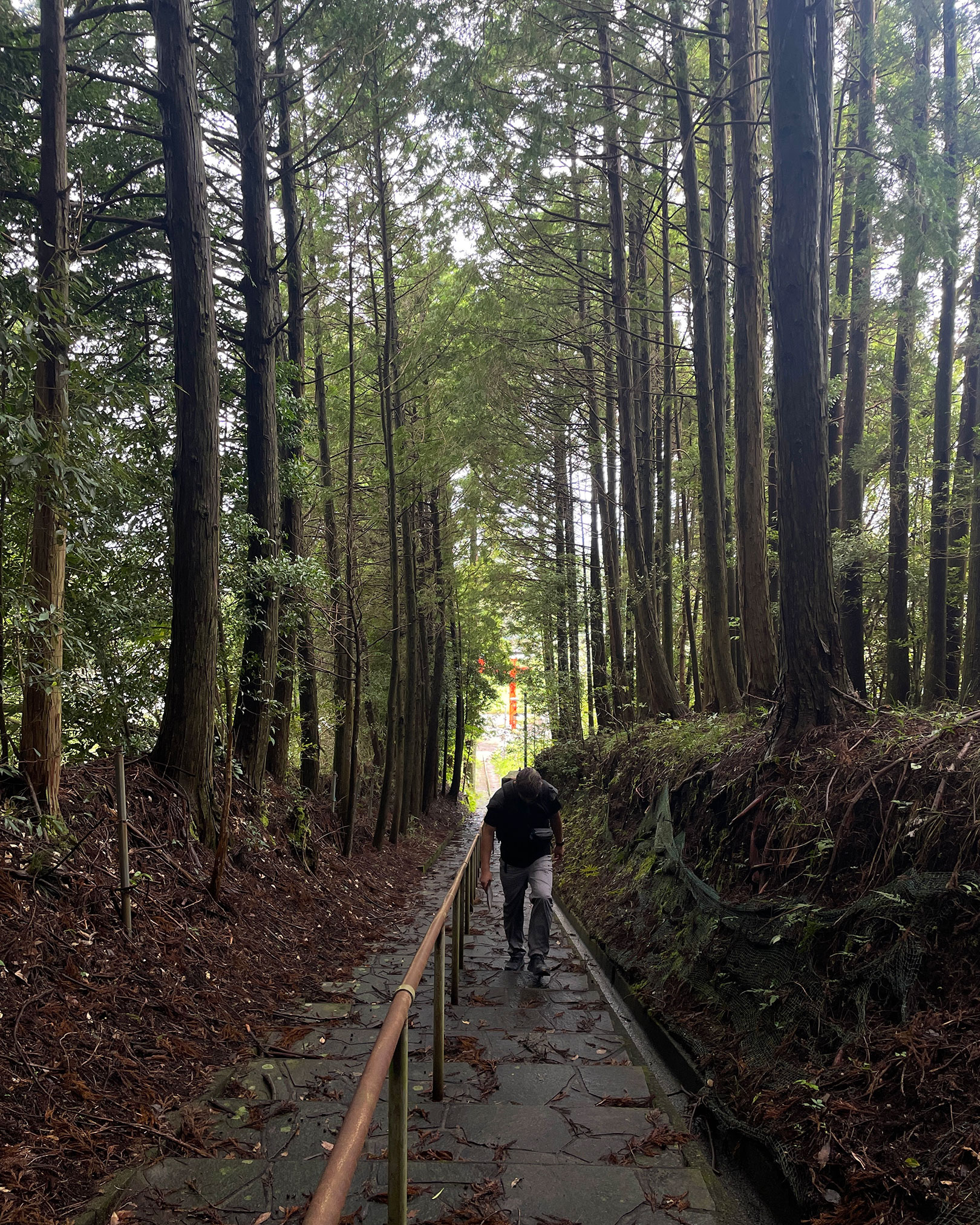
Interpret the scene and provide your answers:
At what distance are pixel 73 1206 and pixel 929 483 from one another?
16.6 meters

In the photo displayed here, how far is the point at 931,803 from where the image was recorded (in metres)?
4.14

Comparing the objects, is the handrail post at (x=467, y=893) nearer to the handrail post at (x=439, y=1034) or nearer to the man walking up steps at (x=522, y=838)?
the man walking up steps at (x=522, y=838)

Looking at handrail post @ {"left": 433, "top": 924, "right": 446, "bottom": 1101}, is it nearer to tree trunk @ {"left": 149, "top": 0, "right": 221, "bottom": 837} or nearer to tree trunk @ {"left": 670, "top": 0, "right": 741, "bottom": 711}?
tree trunk @ {"left": 149, "top": 0, "right": 221, "bottom": 837}

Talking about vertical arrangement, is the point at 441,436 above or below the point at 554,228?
below

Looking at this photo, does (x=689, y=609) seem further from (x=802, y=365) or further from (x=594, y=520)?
(x=802, y=365)

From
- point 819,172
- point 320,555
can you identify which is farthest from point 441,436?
point 819,172

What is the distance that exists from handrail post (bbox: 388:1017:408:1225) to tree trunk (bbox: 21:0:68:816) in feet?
11.9

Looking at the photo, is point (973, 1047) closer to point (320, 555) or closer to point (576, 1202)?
point (576, 1202)

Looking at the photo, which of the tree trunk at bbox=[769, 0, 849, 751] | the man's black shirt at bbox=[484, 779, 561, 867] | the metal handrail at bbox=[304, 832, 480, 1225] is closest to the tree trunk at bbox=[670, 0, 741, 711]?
the tree trunk at bbox=[769, 0, 849, 751]

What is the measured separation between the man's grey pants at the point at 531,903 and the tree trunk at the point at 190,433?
2.77 meters

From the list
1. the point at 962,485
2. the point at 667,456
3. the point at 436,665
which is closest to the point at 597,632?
the point at 436,665

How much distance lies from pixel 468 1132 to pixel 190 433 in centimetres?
596

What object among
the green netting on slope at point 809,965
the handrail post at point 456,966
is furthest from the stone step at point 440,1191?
the handrail post at point 456,966

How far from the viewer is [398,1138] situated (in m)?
2.50
